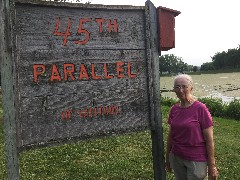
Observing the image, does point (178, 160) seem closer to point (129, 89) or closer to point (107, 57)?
point (129, 89)

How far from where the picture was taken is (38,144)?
2.92m

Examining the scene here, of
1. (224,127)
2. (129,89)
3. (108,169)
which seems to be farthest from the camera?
(224,127)

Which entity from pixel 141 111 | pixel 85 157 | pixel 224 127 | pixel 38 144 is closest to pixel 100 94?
pixel 141 111

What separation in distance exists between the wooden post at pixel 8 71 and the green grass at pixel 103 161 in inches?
111

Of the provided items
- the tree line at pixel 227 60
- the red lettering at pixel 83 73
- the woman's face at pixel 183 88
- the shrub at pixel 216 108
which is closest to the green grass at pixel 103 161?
the woman's face at pixel 183 88

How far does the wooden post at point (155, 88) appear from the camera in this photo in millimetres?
3523

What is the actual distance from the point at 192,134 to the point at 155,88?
2.19ft

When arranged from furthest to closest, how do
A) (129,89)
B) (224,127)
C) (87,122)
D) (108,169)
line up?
(224,127) < (108,169) < (129,89) < (87,122)

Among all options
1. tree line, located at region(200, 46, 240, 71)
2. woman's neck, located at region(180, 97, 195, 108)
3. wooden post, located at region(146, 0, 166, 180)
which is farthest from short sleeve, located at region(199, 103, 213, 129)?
tree line, located at region(200, 46, 240, 71)

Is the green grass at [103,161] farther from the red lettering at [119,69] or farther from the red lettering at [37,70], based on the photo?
the red lettering at [37,70]

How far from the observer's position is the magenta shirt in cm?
325

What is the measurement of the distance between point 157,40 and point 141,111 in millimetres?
818

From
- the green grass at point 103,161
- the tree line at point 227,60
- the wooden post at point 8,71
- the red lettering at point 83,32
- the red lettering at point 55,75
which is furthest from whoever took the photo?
the tree line at point 227,60

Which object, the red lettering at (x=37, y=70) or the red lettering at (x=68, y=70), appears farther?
the red lettering at (x=68, y=70)
